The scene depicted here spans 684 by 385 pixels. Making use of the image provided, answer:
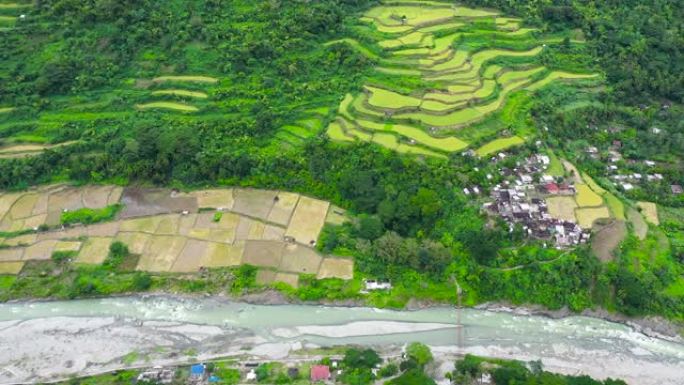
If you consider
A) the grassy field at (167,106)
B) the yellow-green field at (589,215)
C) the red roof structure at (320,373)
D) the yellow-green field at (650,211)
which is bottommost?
the red roof structure at (320,373)

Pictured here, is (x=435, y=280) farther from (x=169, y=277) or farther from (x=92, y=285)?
(x=92, y=285)

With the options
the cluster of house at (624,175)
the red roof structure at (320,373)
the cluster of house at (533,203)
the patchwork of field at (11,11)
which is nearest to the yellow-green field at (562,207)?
the cluster of house at (533,203)

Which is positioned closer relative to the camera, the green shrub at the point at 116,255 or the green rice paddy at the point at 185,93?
the green shrub at the point at 116,255

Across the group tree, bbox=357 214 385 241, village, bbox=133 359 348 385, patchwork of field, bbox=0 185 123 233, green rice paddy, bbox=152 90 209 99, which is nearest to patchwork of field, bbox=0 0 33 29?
green rice paddy, bbox=152 90 209 99

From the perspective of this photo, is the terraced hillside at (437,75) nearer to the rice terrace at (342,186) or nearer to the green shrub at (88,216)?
the rice terrace at (342,186)

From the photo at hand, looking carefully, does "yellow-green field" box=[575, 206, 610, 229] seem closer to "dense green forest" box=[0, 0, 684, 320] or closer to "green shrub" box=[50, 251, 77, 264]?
"dense green forest" box=[0, 0, 684, 320]

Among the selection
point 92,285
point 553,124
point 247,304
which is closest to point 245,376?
point 247,304
